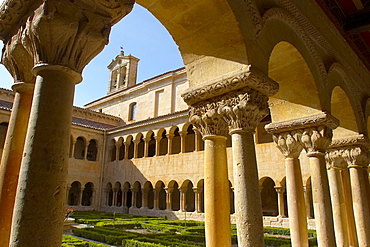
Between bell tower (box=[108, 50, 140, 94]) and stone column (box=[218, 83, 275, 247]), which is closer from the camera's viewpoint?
stone column (box=[218, 83, 275, 247])

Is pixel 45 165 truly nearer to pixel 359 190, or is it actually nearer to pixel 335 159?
pixel 335 159

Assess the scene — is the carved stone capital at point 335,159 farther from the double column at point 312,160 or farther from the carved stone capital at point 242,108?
the carved stone capital at point 242,108

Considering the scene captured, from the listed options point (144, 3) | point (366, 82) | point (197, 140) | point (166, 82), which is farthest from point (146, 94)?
point (144, 3)

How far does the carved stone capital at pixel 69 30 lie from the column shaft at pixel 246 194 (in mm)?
2214

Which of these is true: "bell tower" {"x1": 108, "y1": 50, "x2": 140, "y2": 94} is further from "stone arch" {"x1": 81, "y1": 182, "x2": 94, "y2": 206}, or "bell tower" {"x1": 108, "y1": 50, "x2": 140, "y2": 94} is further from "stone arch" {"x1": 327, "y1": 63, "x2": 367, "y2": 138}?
"stone arch" {"x1": 327, "y1": 63, "x2": 367, "y2": 138}

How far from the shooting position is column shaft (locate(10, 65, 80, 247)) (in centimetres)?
202

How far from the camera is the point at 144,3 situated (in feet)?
13.4

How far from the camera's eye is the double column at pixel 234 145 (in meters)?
3.71

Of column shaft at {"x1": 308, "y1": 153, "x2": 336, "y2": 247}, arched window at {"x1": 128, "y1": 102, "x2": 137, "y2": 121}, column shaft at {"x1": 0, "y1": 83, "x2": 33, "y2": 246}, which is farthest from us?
arched window at {"x1": 128, "y1": 102, "x2": 137, "y2": 121}

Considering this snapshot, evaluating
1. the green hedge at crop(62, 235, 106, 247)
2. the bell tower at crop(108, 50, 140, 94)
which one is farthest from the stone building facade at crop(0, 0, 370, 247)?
the bell tower at crop(108, 50, 140, 94)

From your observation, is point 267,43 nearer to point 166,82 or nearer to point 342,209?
point 342,209

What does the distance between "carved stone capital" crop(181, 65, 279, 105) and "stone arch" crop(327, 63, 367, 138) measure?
12.4 ft

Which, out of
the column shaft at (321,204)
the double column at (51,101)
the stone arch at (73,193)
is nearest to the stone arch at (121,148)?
the stone arch at (73,193)

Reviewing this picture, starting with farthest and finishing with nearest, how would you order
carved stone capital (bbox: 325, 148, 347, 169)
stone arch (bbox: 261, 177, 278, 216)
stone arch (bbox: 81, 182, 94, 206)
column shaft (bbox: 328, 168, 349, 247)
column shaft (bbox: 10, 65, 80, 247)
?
1. stone arch (bbox: 81, 182, 94, 206)
2. stone arch (bbox: 261, 177, 278, 216)
3. carved stone capital (bbox: 325, 148, 347, 169)
4. column shaft (bbox: 328, 168, 349, 247)
5. column shaft (bbox: 10, 65, 80, 247)
